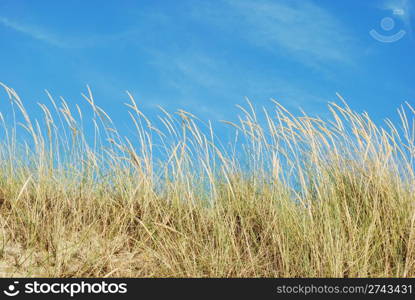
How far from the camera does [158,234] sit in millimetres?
3316

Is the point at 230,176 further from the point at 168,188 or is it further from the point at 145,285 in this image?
the point at 145,285

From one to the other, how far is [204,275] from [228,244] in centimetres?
27

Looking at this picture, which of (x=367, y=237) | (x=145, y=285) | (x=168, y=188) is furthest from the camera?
(x=168, y=188)

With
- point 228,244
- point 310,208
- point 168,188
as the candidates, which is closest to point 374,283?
point 310,208

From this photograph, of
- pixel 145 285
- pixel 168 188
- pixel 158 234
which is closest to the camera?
pixel 145 285

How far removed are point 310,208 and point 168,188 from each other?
1.04 metres

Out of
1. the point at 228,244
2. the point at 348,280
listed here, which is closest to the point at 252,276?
the point at 228,244

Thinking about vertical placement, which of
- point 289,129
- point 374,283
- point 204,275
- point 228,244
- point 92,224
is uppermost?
point 289,129

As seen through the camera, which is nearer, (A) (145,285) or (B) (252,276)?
(A) (145,285)

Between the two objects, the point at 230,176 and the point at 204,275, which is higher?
the point at 230,176

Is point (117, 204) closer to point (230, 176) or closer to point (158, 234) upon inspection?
point (158, 234)

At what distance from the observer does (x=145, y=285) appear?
8.63 ft

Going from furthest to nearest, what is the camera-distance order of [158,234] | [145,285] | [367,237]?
[158,234]
[367,237]
[145,285]

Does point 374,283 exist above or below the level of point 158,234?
below
